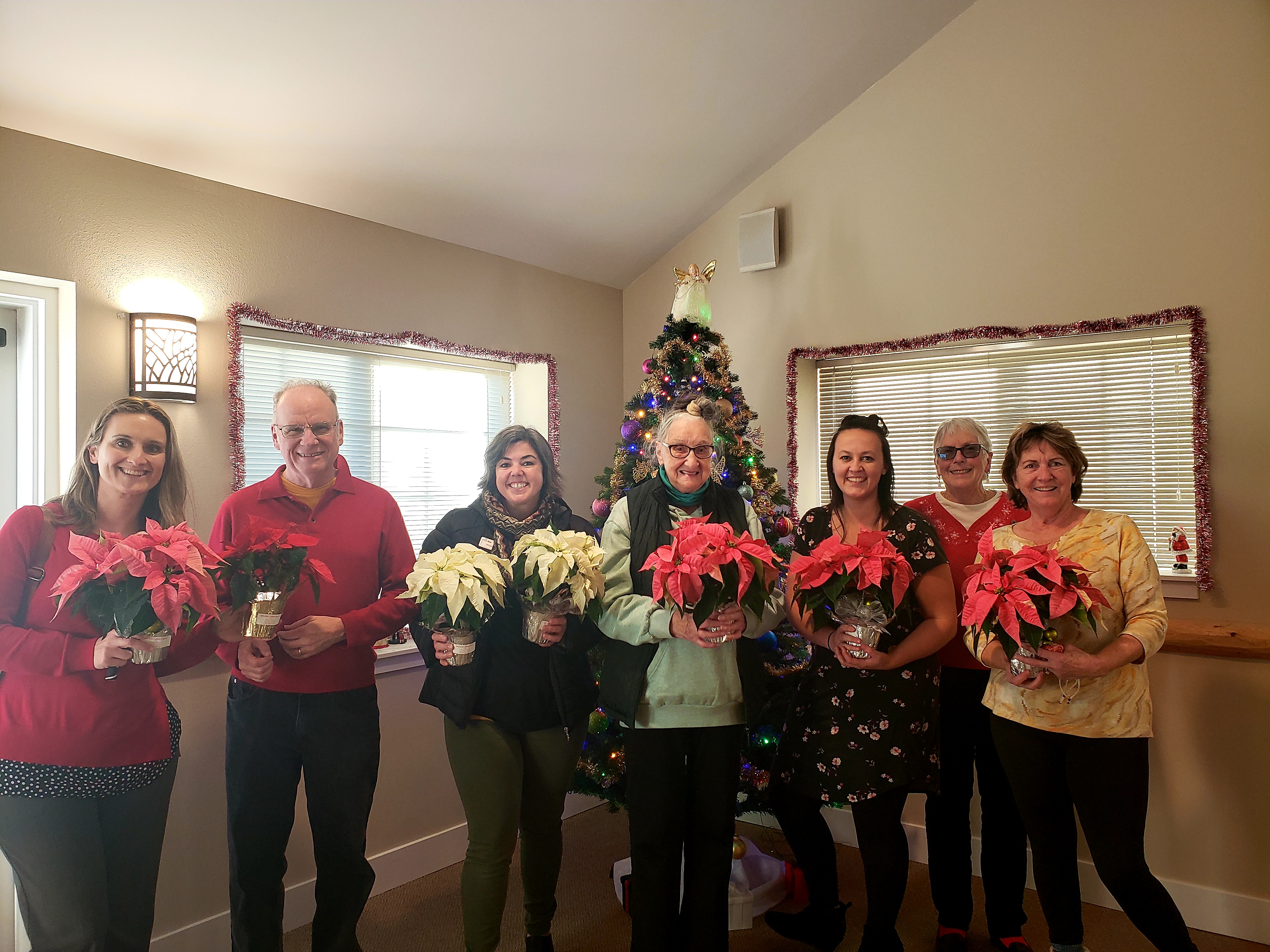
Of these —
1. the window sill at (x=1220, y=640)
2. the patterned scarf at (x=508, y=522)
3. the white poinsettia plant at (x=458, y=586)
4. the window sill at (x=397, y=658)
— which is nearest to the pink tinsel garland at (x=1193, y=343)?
the window sill at (x=1220, y=640)

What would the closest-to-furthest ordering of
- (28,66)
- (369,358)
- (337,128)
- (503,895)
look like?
(28,66) < (503,895) < (337,128) < (369,358)

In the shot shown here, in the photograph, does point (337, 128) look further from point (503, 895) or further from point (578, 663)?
point (503, 895)

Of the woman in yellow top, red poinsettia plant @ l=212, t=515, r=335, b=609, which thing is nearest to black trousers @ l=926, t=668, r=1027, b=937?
the woman in yellow top

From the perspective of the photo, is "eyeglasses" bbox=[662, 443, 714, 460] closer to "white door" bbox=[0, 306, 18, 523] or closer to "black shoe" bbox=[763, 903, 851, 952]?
"black shoe" bbox=[763, 903, 851, 952]

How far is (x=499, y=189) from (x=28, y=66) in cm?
164

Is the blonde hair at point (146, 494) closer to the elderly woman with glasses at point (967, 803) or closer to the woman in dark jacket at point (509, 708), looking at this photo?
the woman in dark jacket at point (509, 708)

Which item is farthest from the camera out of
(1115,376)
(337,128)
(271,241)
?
(1115,376)

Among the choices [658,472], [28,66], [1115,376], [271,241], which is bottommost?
[658,472]

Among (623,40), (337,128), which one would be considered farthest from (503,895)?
(623,40)

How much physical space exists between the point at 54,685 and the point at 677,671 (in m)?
1.53

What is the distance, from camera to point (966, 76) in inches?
133

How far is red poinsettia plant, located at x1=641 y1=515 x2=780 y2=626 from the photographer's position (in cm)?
196

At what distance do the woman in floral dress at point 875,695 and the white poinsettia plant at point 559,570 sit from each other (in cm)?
65

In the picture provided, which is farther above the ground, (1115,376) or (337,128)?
(337,128)
